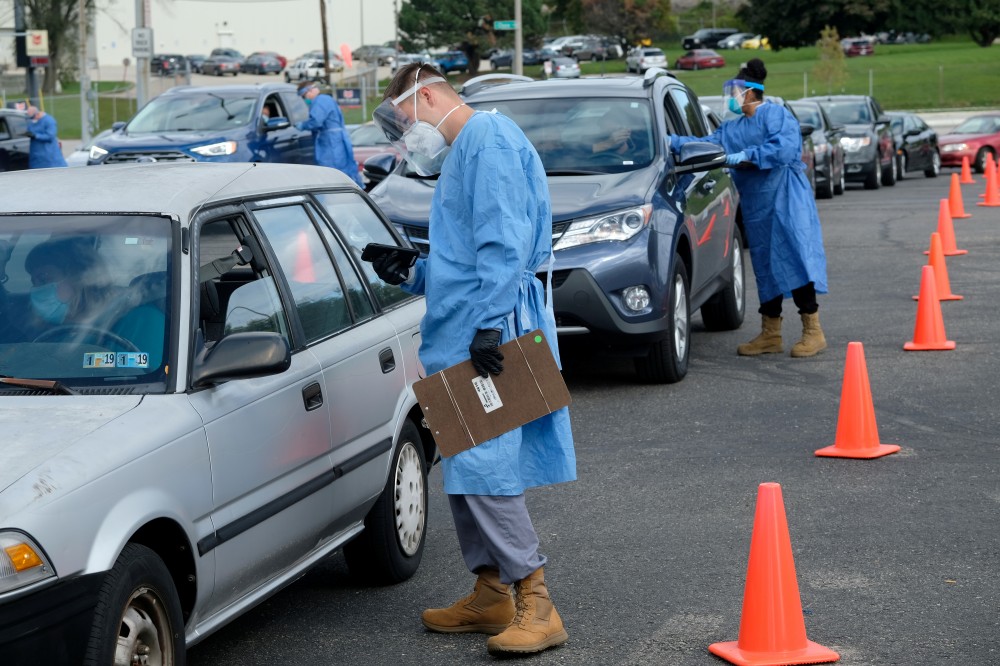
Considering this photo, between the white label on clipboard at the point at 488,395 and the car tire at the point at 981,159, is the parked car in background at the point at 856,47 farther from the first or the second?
the white label on clipboard at the point at 488,395

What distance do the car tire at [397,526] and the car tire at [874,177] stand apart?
76.8 ft

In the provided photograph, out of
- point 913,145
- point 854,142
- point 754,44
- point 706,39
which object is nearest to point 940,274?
point 854,142

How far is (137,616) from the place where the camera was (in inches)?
148

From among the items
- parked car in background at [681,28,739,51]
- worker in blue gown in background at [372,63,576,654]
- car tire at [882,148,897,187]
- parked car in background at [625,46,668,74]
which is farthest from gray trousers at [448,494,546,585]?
parked car in background at [681,28,739,51]

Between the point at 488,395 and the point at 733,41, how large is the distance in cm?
9668

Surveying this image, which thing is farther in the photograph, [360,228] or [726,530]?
[726,530]

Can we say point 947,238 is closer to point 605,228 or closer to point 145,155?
point 605,228

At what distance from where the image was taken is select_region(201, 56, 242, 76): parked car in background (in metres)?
85.2

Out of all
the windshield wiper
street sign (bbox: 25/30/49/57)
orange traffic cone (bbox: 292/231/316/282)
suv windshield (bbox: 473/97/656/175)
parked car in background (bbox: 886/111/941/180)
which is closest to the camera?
the windshield wiper

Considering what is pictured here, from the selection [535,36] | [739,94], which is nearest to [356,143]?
[739,94]

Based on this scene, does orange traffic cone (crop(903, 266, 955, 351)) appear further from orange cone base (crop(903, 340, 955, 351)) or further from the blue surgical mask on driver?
the blue surgical mask on driver

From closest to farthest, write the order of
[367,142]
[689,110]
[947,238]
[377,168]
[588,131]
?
[588,131] < [377,168] < [689,110] < [947,238] < [367,142]

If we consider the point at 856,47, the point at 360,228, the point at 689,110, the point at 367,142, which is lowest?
the point at 367,142

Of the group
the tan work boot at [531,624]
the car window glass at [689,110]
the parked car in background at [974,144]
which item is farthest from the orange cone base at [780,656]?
the parked car in background at [974,144]
